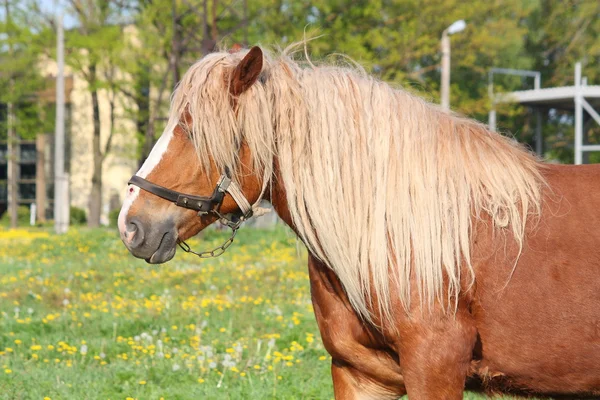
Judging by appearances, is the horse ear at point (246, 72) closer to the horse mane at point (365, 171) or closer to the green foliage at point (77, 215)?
the horse mane at point (365, 171)

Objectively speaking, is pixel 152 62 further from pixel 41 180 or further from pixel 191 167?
pixel 191 167

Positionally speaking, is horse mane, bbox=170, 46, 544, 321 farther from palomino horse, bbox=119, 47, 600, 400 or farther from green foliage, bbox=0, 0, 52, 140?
green foliage, bbox=0, 0, 52, 140

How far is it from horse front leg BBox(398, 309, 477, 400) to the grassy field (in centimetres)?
94

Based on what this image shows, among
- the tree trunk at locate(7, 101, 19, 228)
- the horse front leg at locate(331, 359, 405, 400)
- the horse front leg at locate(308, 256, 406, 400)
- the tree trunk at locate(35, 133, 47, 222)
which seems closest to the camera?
the horse front leg at locate(308, 256, 406, 400)

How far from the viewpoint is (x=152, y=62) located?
2756 centimetres

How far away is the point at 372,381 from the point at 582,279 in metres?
0.96

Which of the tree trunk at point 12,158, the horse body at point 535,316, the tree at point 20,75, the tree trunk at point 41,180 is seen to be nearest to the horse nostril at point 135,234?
the horse body at point 535,316

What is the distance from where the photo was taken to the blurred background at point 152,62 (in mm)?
25625

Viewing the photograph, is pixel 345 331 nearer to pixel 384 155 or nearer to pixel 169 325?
pixel 384 155

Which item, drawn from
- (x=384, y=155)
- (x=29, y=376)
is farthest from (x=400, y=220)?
(x=29, y=376)

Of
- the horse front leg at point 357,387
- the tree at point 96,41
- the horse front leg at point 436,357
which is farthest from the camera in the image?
the tree at point 96,41

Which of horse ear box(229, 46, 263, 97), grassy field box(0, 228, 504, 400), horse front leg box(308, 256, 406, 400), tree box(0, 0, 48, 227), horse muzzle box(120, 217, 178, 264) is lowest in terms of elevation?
grassy field box(0, 228, 504, 400)

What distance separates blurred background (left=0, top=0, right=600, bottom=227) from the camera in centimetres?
2562

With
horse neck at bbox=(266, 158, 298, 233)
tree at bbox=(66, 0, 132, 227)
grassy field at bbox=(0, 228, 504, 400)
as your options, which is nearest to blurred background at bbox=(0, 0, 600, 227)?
tree at bbox=(66, 0, 132, 227)
